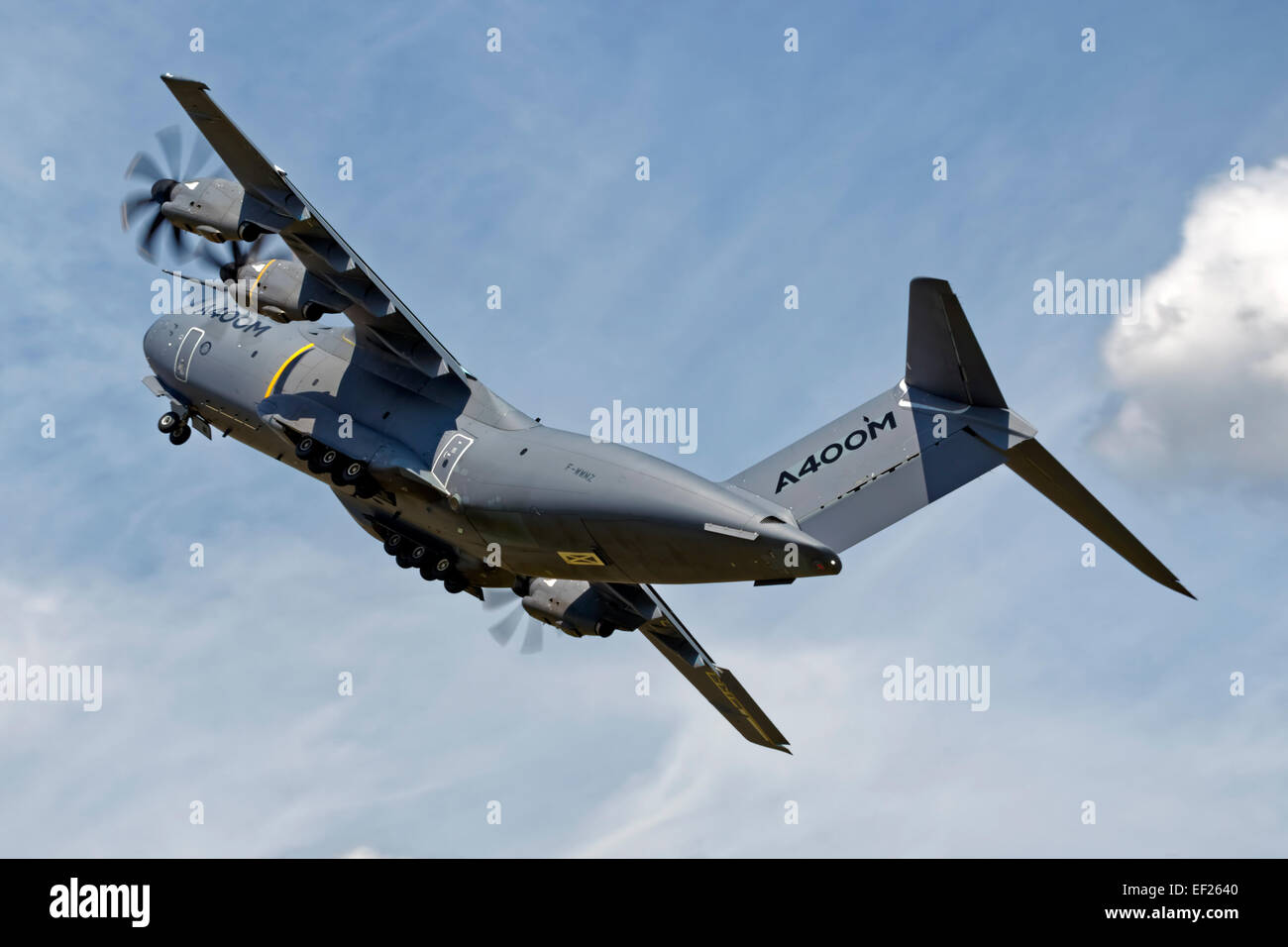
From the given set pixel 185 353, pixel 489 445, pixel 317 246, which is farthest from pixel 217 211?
pixel 489 445

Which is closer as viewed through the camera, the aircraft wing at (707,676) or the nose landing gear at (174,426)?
the nose landing gear at (174,426)

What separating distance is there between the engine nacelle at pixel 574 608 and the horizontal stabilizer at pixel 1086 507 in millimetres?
5825

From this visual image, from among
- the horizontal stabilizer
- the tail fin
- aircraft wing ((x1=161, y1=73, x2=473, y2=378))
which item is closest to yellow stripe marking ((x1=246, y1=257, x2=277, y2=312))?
aircraft wing ((x1=161, y1=73, x2=473, y2=378))

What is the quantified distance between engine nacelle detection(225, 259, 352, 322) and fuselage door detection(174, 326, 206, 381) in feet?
5.87

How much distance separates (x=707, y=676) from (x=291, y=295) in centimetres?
769

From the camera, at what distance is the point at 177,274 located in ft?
66.0

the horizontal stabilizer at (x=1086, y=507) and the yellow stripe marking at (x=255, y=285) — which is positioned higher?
the yellow stripe marking at (x=255, y=285)

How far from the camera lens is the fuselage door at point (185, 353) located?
2014cm

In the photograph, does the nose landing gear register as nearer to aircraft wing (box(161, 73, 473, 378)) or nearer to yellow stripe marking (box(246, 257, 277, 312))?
yellow stripe marking (box(246, 257, 277, 312))

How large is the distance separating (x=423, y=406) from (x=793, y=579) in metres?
5.19

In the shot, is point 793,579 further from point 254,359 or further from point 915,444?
point 254,359

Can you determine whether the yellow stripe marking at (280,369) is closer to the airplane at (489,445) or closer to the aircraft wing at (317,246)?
the airplane at (489,445)

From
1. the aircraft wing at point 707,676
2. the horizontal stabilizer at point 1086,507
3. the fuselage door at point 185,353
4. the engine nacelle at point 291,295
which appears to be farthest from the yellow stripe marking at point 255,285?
the horizontal stabilizer at point 1086,507

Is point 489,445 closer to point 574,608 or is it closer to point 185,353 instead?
point 574,608
